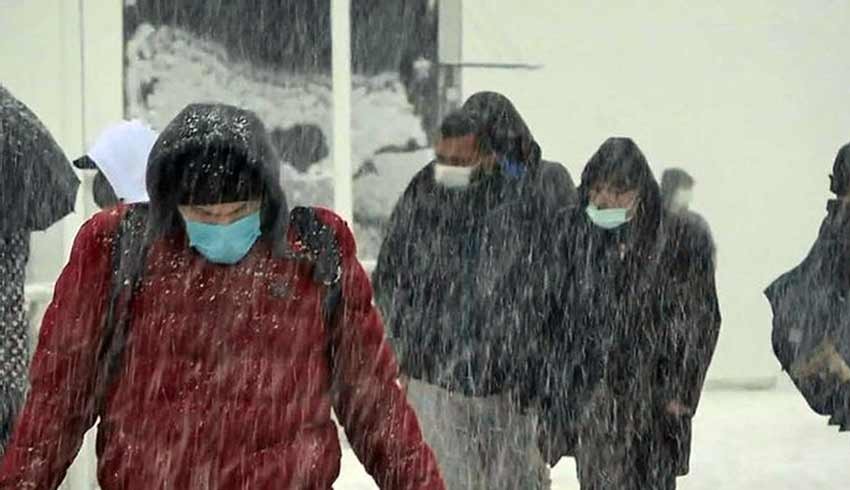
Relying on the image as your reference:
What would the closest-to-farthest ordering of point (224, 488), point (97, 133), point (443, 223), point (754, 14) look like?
point (224, 488) < point (443, 223) < point (97, 133) < point (754, 14)

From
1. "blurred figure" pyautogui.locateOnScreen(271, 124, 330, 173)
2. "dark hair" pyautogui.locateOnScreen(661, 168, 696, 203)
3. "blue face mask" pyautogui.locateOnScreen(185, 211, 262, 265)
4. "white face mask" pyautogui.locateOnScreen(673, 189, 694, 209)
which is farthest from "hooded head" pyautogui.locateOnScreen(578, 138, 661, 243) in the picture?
"dark hair" pyautogui.locateOnScreen(661, 168, 696, 203)

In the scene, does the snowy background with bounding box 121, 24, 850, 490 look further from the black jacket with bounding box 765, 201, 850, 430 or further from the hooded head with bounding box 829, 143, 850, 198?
the hooded head with bounding box 829, 143, 850, 198

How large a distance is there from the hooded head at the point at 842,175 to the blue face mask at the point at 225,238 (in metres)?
4.01

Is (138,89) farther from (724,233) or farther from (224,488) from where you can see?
(224,488)

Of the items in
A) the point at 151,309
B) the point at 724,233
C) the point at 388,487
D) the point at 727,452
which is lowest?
the point at 727,452

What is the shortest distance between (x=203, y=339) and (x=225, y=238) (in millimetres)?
206

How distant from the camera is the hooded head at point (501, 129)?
20.8ft

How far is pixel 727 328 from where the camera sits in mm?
13586

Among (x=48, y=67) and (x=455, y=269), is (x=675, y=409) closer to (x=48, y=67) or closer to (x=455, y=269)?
(x=455, y=269)

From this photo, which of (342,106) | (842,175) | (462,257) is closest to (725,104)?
(342,106)

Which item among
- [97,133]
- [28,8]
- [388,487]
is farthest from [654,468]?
[28,8]

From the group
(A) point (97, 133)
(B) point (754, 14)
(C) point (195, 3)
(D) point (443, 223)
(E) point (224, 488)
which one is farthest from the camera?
(B) point (754, 14)

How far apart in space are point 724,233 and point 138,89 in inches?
212

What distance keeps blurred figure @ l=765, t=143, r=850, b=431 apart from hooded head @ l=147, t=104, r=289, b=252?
12.6 feet
